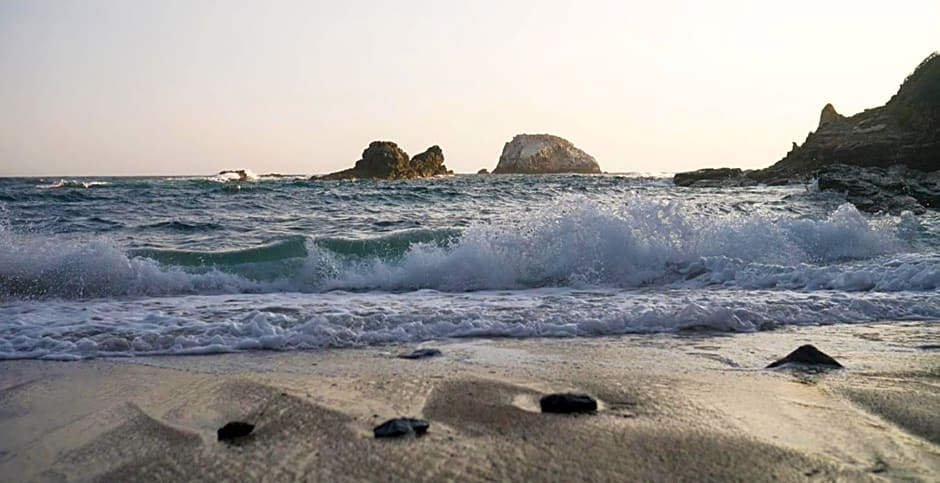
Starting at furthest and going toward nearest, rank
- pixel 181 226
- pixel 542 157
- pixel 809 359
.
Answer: pixel 542 157, pixel 181 226, pixel 809 359

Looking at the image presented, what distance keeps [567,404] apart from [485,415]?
0.31 meters

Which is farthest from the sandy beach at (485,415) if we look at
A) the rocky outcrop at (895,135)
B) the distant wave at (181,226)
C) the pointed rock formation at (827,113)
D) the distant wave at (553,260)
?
the pointed rock formation at (827,113)

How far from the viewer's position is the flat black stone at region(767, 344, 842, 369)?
3188mm

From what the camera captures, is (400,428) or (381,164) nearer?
(400,428)

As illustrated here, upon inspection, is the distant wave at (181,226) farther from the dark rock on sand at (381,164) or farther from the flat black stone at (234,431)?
the dark rock on sand at (381,164)

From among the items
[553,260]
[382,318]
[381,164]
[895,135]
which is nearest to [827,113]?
[895,135]

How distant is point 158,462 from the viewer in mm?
2088

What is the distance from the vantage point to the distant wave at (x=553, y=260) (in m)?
6.37

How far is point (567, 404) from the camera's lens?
2473mm

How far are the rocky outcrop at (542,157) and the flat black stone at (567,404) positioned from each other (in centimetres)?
9609

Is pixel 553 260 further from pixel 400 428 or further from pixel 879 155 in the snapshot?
pixel 879 155

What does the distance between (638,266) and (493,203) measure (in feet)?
32.7

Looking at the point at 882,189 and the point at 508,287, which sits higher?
the point at 882,189

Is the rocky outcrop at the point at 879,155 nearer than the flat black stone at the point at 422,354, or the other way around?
the flat black stone at the point at 422,354
